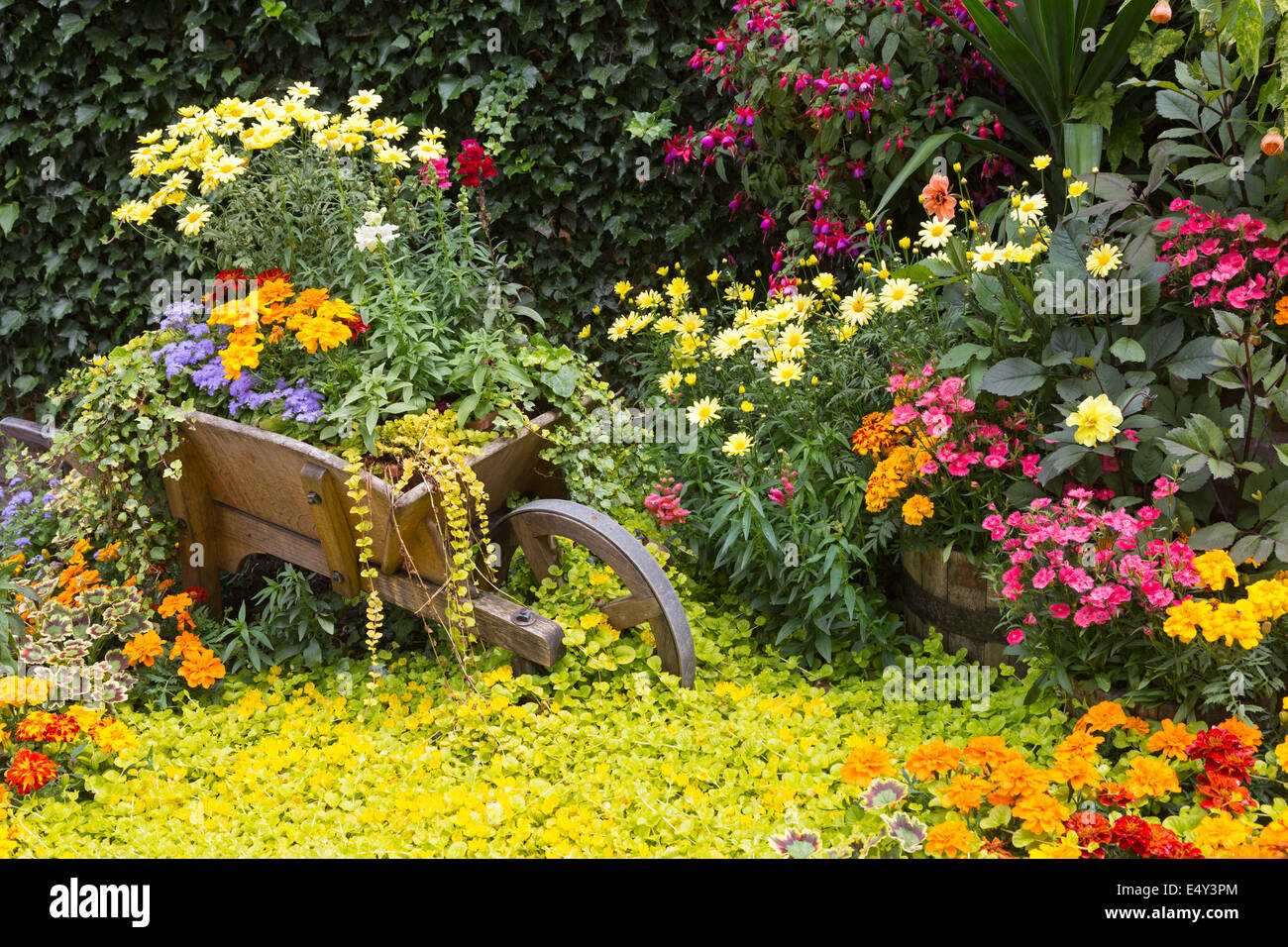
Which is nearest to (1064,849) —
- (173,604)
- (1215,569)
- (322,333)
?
(1215,569)

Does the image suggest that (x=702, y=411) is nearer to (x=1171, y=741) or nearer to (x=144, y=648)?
(x=1171, y=741)

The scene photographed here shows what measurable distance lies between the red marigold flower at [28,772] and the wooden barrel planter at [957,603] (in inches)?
78.5

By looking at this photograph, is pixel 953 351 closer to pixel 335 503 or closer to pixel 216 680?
pixel 335 503

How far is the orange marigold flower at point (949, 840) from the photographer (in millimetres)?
1771

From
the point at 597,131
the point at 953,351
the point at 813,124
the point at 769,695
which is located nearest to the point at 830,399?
the point at 953,351

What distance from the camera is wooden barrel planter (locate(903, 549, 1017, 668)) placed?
2584 mm

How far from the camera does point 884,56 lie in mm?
3238

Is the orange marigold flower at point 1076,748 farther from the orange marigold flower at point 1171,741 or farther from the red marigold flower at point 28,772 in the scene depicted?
the red marigold flower at point 28,772

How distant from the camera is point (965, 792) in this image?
187 centimetres

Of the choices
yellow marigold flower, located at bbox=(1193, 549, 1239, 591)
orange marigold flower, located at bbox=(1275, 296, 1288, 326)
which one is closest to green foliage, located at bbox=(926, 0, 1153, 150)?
orange marigold flower, located at bbox=(1275, 296, 1288, 326)

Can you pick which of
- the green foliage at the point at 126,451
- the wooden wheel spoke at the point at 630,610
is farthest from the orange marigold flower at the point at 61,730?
the wooden wheel spoke at the point at 630,610

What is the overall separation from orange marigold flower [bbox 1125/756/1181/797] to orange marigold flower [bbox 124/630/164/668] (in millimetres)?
2245

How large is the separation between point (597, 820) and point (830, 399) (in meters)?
1.23

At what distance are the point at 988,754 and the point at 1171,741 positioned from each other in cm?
35
